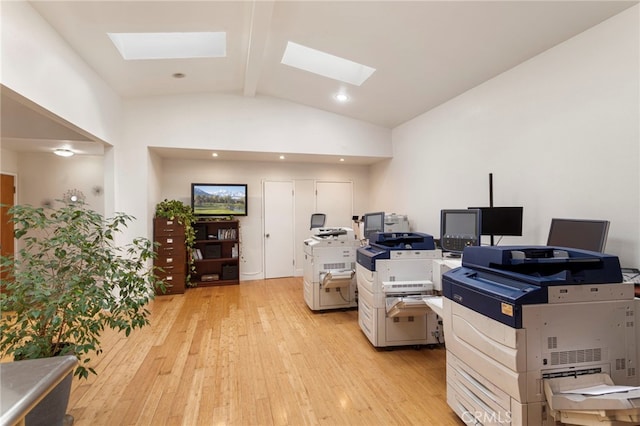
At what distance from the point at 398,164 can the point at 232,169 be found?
3174 mm

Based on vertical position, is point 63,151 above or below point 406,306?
above

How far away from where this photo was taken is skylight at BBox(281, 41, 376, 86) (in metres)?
3.92

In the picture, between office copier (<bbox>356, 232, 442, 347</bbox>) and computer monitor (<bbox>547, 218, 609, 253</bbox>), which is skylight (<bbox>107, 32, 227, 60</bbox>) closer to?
office copier (<bbox>356, 232, 442, 347</bbox>)

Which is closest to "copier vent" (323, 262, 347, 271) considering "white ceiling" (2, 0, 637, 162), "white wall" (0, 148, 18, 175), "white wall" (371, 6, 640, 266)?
"white wall" (371, 6, 640, 266)

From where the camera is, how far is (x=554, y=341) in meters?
1.49

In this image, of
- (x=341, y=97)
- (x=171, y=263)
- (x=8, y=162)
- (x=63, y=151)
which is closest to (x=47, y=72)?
(x=63, y=151)

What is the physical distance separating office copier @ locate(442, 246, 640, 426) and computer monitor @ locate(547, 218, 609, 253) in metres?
0.65

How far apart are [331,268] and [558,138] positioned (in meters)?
2.81

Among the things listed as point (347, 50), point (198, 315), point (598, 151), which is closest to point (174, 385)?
point (198, 315)

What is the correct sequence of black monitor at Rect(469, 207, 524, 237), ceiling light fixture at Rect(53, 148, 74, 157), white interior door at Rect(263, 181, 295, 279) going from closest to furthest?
black monitor at Rect(469, 207, 524, 237) → ceiling light fixture at Rect(53, 148, 74, 157) → white interior door at Rect(263, 181, 295, 279)

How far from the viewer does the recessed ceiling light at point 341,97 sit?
4.61 metres

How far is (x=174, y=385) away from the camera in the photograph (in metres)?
2.43

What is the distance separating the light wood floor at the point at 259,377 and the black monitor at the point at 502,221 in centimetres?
131

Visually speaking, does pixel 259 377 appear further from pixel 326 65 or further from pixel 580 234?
pixel 326 65
